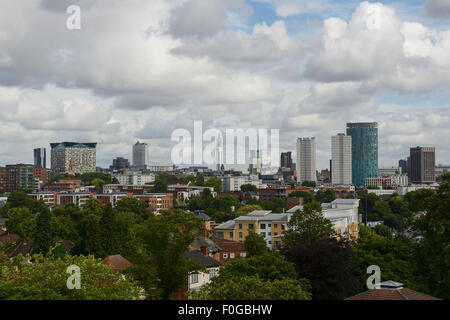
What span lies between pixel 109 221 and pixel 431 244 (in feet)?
115

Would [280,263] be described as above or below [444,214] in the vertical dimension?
below

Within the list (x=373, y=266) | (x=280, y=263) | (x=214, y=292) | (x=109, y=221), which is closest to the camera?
(x=214, y=292)

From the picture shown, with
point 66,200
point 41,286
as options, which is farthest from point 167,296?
point 66,200

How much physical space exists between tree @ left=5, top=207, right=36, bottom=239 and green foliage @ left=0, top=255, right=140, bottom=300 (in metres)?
42.9

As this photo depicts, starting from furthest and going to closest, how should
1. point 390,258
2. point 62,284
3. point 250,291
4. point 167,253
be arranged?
point 390,258 → point 167,253 → point 62,284 → point 250,291

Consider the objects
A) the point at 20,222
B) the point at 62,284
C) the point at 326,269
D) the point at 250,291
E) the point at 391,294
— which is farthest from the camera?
the point at 20,222

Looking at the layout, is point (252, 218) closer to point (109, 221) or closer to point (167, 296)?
point (109, 221)

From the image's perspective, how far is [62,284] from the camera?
26359 millimetres

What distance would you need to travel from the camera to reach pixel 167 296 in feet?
91.8

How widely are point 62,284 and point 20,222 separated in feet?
191
